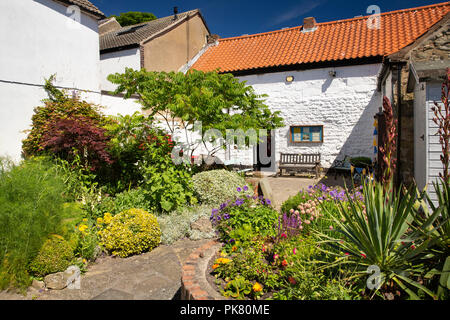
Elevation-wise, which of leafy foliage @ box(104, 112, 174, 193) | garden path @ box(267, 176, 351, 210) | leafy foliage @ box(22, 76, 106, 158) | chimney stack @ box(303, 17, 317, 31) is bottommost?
garden path @ box(267, 176, 351, 210)

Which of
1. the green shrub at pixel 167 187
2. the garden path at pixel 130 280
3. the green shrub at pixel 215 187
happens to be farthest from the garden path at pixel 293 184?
the garden path at pixel 130 280

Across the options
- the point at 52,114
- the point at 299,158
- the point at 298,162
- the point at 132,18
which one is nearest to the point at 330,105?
the point at 299,158

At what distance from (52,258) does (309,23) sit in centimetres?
1504

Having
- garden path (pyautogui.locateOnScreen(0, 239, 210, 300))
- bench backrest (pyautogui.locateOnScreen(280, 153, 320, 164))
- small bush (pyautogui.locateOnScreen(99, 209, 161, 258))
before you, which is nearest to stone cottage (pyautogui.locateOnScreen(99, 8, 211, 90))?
bench backrest (pyautogui.locateOnScreen(280, 153, 320, 164))

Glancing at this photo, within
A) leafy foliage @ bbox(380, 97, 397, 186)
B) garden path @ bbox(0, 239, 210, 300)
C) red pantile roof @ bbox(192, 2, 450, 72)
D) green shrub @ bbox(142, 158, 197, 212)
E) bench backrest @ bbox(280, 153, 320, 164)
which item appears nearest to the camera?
leafy foliage @ bbox(380, 97, 397, 186)

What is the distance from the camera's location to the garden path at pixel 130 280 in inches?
132

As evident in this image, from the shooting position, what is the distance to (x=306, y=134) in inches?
515

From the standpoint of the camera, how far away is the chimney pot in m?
14.4

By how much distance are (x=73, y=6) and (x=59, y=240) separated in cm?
803

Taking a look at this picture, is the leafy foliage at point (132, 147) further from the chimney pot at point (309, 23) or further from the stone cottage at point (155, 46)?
the chimney pot at point (309, 23)

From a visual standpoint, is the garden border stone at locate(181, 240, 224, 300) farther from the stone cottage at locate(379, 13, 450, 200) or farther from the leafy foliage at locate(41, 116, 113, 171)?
the stone cottage at locate(379, 13, 450, 200)

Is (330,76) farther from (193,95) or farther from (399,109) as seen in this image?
(193,95)

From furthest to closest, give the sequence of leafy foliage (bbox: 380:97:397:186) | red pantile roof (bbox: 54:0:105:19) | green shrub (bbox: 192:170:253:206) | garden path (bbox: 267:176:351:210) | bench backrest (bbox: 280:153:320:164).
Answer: bench backrest (bbox: 280:153:320:164)
garden path (bbox: 267:176:351:210)
red pantile roof (bbox: 54:0:105:19)
green shrub (bbox: 192:170:253:206)
leafy foliage (bbox: 380:97:397:186)

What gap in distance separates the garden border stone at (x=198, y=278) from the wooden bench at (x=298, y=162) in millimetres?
9590
